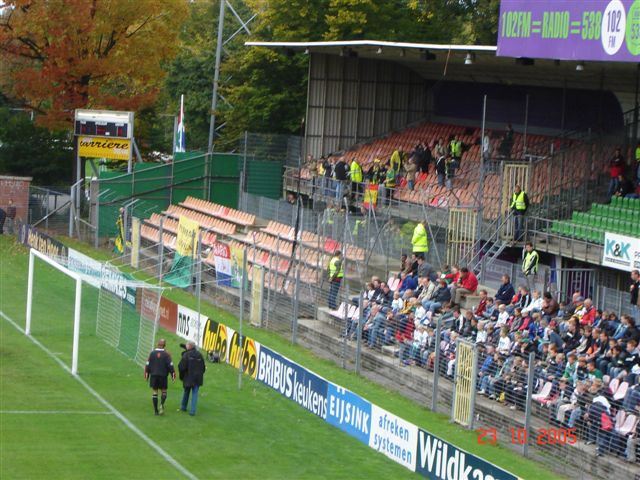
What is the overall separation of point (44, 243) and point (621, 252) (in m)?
21.1

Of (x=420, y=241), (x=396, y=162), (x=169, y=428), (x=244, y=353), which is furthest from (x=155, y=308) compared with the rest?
(x=396, y=162)

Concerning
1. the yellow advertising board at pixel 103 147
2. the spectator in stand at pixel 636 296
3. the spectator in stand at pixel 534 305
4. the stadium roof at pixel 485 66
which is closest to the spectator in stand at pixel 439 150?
the stadium roof at pixel 485 66

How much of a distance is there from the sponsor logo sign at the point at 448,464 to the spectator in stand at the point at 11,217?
29.8 metres

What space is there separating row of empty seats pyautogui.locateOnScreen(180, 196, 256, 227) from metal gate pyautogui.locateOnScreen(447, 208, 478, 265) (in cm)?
991

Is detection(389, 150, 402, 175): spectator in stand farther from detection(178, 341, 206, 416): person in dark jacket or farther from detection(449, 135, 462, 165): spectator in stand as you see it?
detection(178, 341, 206, 416): person in dark jacket

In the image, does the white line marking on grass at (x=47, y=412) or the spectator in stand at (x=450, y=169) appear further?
the spectator in stand at (x=450, y=169)

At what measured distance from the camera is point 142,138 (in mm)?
56406

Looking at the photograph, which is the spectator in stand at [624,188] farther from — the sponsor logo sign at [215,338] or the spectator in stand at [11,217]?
the spectator in stand at [11,217]

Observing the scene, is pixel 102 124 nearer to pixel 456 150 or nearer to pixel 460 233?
pixel 456 150

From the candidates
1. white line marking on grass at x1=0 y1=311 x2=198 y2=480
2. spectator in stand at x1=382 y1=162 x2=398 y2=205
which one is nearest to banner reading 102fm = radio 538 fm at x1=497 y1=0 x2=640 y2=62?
spectator in stand at x1=382 y1=162 x2=398 y2=205

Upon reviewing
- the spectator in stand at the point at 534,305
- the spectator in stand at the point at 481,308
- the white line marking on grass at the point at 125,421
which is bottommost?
the white line marking on grass at the point at 125,421

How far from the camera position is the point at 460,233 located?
3209 cm

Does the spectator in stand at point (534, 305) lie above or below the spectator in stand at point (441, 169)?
below
